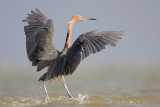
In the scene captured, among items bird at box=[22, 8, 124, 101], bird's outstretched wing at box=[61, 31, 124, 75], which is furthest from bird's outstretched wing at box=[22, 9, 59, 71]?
bird's outstretched wing at box=[61, 31, 124, 75]

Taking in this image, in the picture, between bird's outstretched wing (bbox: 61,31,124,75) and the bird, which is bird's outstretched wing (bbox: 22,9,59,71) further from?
bird's outstretched wing (bbox: 61,31,124,75)

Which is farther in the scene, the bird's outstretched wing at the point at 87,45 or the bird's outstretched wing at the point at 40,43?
the bird's outstretched wing at the point at 40,43

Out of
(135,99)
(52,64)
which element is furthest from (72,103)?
(135,99)

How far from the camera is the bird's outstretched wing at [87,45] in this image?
56.3ft

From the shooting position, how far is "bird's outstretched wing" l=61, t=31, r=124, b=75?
1717 centimetres

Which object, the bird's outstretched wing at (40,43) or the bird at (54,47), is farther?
the bird's outstretched wing at (40,43)

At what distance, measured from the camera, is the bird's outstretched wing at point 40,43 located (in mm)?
18542

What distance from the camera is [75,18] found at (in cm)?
2041

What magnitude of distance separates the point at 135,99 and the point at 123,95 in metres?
1.72

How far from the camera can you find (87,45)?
17188 millimetres

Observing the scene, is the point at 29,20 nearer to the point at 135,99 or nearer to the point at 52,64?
the point at 52,64

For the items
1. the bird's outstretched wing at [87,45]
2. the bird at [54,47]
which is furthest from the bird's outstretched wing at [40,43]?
the bird's outstretched wing at [87,45]

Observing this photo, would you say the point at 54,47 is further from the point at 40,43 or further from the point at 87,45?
the point at 87,45

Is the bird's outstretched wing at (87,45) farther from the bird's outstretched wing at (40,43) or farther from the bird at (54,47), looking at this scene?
the bird's outstretched wing at (40,43)
